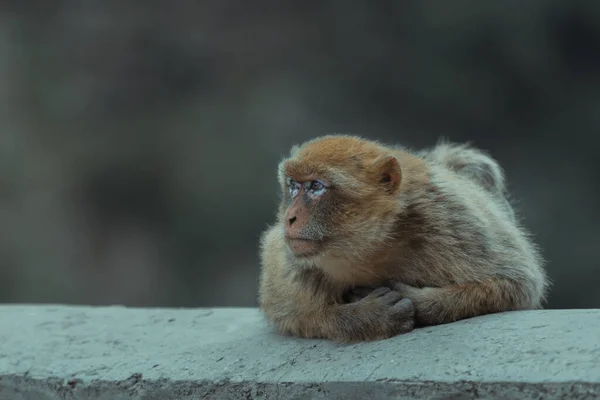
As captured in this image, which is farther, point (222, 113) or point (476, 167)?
point (222, 113)

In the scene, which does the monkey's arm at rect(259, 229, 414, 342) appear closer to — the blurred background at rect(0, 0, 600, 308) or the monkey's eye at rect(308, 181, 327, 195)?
the monkey's eye at rect(308, 181, 327, 195)

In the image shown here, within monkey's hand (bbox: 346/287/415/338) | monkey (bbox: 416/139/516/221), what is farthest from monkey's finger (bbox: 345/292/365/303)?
monkey (bbox: 416/139/516/221)

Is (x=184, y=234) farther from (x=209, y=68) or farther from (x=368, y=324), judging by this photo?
(x=368, y=324)

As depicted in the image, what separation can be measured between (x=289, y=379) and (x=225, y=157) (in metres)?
8.95

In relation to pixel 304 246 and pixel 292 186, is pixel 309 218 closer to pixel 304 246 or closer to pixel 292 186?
pixel 304 246

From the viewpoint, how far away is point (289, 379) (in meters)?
4.95

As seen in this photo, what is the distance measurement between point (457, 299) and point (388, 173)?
83 centimetres

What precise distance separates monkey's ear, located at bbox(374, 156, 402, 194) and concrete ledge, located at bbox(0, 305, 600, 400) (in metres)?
0.85

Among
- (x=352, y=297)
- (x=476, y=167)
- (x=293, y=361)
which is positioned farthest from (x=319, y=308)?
(x=476, y=167)

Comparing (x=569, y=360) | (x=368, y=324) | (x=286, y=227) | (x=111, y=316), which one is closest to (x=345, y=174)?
(x=286, y=227)

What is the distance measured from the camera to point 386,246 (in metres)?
5.09

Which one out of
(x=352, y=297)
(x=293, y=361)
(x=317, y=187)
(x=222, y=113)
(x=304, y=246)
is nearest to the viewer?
(x=304, y=246)

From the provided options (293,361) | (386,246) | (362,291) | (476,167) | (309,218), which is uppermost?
(476,167)

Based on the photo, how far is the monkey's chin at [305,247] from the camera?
4.98m
